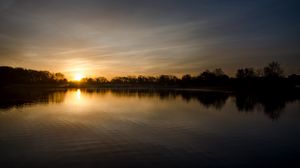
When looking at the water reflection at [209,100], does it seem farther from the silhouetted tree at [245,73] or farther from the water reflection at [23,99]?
the silhouetted tree at [245,73]

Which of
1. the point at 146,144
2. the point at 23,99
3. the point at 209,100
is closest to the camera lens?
the point at 146,144

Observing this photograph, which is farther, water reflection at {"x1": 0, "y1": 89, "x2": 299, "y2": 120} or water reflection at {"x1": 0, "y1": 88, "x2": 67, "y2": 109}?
water reflection at {"x1": 0, "y1": 88, "x2": 67, "y2": 109}

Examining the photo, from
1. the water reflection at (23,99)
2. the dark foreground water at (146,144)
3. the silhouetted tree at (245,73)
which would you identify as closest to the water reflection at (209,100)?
the water reflection at (23,99)

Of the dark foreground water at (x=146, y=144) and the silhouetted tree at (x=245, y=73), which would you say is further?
the silhouetted tree at (x=245, y=73)

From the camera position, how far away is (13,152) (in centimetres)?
1568

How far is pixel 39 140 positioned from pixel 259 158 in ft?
56.5

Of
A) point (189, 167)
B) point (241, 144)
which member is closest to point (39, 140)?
point (189, 167)

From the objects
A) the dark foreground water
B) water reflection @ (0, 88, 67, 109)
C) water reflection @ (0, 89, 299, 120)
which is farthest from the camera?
water reflection @ (0, 88, 67, 109)

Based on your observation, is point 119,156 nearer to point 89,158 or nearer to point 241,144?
point 89,158

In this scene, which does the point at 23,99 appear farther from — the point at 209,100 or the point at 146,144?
the point at 146,144

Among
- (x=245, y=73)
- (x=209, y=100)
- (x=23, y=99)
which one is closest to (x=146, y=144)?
(x=209, y=100)

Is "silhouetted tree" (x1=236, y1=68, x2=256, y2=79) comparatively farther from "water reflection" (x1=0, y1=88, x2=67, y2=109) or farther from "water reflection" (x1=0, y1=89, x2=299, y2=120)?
"water reflection" (x1=0, y1=88, x2=67, y2=109)

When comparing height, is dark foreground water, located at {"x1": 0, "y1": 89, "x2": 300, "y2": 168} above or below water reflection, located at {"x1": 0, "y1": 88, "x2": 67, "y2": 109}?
below

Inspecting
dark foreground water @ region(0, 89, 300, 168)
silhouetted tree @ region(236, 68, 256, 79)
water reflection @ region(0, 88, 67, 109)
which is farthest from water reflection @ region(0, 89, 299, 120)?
silhouetted tree @ region(236, 68, 256, 79)
